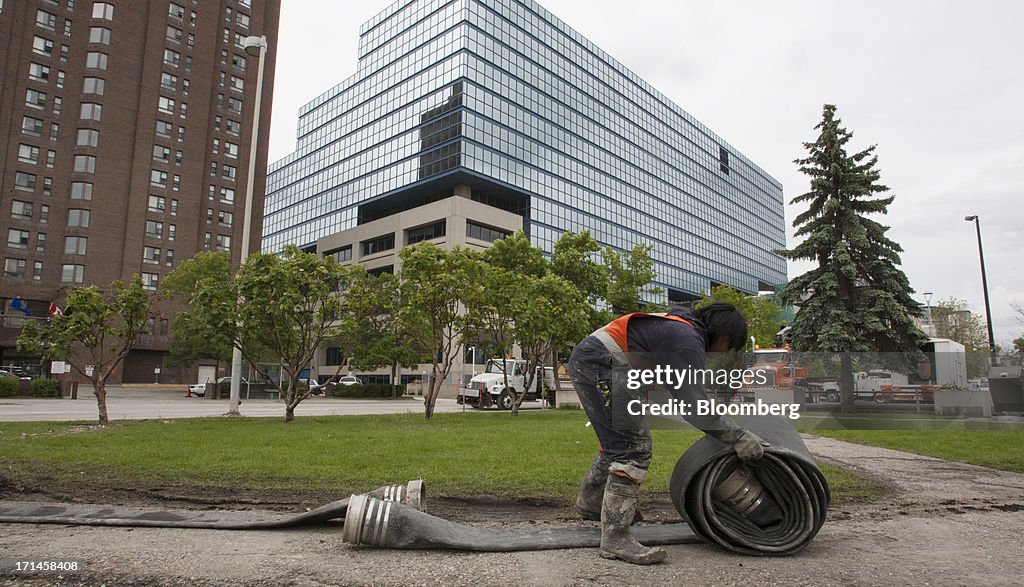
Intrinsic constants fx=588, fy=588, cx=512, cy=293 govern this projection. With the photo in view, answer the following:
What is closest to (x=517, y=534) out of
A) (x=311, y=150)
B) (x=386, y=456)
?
(x=386, y=456)

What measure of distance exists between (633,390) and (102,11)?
223 feet

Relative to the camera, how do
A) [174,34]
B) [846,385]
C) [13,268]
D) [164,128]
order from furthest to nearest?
[174,34] → [164,128] → [13,268] → [846,385]

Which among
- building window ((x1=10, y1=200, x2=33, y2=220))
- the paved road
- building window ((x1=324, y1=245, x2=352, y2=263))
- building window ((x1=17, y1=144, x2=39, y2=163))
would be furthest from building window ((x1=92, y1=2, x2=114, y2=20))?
the paved road

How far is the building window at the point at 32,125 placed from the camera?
49938 mm

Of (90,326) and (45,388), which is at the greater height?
(90,326)

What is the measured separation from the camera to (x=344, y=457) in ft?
24.0

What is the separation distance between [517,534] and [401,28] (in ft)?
202

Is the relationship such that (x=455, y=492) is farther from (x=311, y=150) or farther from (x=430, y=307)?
(x=311, y=150)

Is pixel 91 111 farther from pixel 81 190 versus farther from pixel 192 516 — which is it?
pixel 192 516

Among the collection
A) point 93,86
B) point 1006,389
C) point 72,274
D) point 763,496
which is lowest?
point 763,496

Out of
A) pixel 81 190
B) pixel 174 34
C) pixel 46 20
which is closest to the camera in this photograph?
pixel 81 190

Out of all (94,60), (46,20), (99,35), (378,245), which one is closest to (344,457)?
(378,245)

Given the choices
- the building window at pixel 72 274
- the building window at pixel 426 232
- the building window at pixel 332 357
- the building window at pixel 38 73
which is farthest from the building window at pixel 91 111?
the building window at pixel 332 357

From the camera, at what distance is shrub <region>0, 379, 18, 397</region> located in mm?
26016
